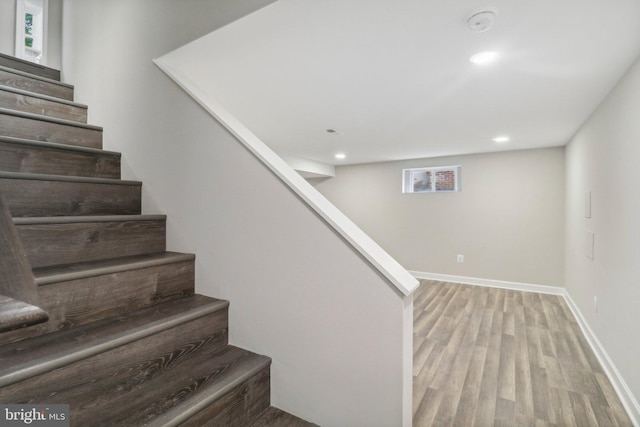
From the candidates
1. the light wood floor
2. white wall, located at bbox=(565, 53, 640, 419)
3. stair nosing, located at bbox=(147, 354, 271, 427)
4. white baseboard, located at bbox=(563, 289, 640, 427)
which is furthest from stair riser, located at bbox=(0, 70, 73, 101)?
white baseboard, located at bbox=(563, 289, 640, 427)

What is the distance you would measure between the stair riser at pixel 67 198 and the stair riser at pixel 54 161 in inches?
8.6

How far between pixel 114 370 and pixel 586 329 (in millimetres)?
3994

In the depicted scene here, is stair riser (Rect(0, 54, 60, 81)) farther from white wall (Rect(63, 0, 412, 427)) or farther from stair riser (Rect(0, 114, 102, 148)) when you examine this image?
stair riser (Rect(0, 114, 102, 148))

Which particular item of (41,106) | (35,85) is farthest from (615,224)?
(35,85)

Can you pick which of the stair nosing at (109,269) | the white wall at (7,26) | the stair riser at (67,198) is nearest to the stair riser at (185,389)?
the stair nosing at (109,269)

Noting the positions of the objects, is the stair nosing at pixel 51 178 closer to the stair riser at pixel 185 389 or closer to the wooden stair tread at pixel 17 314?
the stair riser at pixel 185 389

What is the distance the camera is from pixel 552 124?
3.27m

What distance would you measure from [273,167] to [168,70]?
3.23 feet

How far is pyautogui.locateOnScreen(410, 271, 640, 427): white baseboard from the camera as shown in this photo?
1.88 meters

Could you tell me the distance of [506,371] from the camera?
7.73ft

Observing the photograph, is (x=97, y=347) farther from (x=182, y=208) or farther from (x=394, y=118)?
(x=394, y=118)

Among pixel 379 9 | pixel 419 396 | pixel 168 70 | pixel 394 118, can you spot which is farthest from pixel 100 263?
pixel 394 118

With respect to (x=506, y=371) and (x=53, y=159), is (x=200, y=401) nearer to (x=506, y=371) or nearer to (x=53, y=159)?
(x=53, y=159)

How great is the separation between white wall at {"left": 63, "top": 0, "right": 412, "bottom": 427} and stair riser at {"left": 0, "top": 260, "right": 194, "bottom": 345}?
13 centimetres
